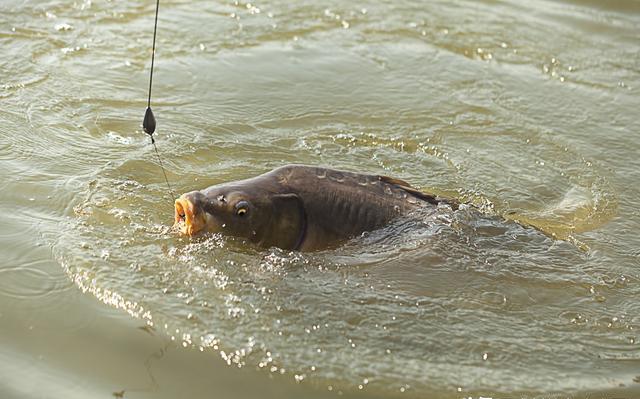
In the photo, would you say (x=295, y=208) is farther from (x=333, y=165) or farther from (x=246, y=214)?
(x=333, y=165)

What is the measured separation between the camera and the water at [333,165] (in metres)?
3.64

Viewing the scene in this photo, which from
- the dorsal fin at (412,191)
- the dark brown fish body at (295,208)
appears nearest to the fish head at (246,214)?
the dark brown fish body at (295,208)

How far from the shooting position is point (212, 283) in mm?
4039

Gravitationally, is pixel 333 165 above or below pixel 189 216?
below

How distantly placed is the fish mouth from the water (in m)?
0.09

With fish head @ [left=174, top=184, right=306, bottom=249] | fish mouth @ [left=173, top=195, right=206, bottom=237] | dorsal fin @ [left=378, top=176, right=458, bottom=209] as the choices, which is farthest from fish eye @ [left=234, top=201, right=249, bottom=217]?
dorsal fin @ [left=378, top=176, right=458, bottom=209]

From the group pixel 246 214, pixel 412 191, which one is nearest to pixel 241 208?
pixel 246 214

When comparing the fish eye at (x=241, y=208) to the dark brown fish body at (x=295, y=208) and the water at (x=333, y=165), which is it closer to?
the dark brown fish body at (x=295, y=208)

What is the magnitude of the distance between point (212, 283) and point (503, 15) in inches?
215

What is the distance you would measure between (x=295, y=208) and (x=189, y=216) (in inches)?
18.3

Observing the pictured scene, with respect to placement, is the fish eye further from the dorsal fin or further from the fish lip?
the dorsal fin

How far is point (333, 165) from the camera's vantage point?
216 inches

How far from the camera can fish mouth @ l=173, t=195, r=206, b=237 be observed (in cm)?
414

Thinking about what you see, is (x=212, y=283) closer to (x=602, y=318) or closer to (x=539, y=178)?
(x=602, y=318)
